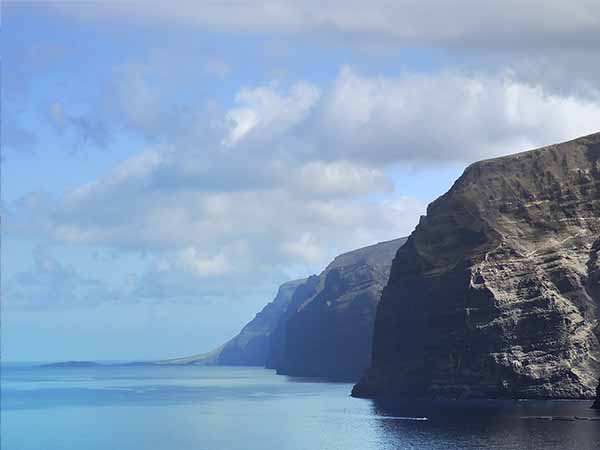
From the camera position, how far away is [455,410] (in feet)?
592

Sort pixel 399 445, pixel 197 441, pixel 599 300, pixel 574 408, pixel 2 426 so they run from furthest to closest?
1. pixel 599 300
2. pixel 2 426
3. pixel 574 408
4. pixel 197 441
5. pixel 399 445

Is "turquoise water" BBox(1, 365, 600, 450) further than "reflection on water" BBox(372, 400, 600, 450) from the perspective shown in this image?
Yes

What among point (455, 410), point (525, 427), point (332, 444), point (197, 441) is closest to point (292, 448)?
point (332, 444)

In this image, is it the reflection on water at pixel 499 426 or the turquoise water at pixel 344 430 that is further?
the turquoise water at pixel 344 430

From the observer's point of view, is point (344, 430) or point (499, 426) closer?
point (499, 426)

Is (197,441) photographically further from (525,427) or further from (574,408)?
(574,408)

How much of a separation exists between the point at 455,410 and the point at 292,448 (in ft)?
165

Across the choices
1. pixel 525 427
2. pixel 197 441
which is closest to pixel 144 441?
pixel 197 441

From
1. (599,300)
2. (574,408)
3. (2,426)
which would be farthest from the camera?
(599,300)

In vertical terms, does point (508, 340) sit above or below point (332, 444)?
above

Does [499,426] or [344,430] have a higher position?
[499,426]

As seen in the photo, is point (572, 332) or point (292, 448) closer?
point (292, 448)

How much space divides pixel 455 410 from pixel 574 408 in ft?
67.9

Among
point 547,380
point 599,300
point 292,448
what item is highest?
point 599,300
